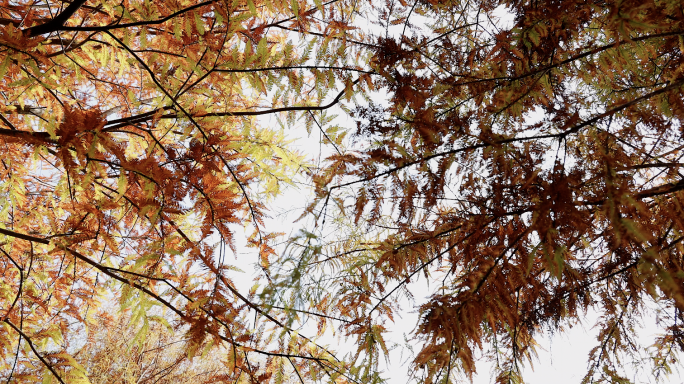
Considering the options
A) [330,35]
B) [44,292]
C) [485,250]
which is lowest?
[485,250]

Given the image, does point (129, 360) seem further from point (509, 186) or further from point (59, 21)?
point (509, 186)

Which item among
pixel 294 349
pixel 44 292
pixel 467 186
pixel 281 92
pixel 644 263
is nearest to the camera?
pixel 644 263

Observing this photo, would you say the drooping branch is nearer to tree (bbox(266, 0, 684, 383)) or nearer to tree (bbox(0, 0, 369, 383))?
tree (bbox(0, 0, 369, 383))

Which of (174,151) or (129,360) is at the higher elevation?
(129,360)

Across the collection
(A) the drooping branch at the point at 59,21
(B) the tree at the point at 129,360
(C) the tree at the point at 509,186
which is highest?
(B) the tree at the point at 129,360

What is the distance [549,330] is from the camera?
1269 mm

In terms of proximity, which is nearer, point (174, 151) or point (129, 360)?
point (174, 151)

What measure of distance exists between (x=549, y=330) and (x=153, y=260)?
1354 mm

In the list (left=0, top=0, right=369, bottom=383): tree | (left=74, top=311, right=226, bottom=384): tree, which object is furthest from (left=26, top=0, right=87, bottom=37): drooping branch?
(left=74, top=311, right=226, bottom=384): tree

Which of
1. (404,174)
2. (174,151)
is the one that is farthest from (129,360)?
(404,174)

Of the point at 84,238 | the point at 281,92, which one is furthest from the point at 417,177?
the point at 84,238

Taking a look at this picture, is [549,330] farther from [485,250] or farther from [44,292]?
[44,292]

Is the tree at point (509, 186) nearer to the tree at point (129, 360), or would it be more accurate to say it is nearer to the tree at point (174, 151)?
the tree at point (174, 151)

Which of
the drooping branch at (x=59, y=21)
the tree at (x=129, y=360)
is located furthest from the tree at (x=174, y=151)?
the tree at (x=129, y=360)
